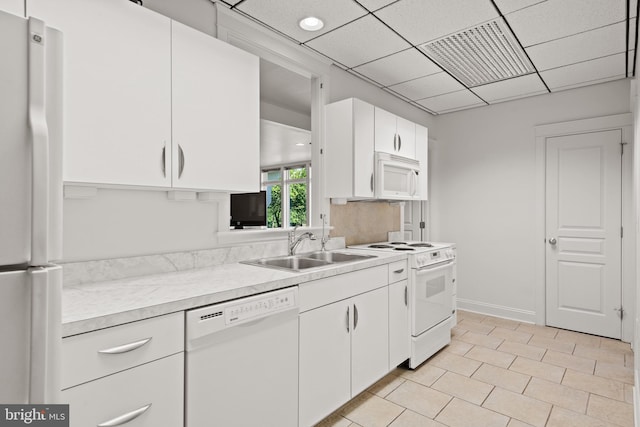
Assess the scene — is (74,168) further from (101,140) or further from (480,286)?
(480,286)

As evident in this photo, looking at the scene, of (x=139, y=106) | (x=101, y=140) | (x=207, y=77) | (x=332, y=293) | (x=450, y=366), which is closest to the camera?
(x=101, y=140)

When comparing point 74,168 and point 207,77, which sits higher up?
point 207,77

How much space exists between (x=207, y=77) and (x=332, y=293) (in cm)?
137

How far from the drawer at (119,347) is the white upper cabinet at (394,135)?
7.28 feet

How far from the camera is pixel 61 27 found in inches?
52.8

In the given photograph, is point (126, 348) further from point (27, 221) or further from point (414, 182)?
point (414, 182)

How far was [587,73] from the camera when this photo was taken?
328 centimetres

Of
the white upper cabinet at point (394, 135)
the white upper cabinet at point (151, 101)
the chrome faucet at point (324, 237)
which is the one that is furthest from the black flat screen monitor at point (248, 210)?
the white upper cabinet at point (151, 101)

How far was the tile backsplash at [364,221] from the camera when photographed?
3.20m

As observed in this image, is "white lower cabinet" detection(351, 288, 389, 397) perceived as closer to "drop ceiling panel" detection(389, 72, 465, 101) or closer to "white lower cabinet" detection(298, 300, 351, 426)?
"white lower cabinet" detection(298, 300, 351, 426)

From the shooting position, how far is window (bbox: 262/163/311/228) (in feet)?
19.4

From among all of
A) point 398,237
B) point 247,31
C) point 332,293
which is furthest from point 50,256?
point 398,237

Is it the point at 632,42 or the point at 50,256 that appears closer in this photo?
the point at 50,256

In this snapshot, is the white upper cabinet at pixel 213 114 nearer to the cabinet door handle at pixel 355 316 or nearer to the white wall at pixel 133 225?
the white wall at pixel 133 225
